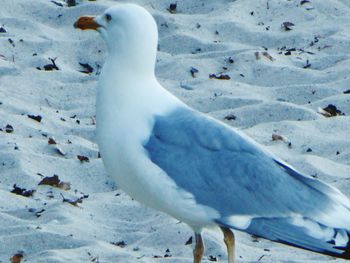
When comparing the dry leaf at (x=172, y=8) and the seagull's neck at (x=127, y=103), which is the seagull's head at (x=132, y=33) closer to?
the seagull's neck at (x=127, y=103)

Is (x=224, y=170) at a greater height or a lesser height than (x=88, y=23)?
lesser

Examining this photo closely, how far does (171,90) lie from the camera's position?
6.45 metres

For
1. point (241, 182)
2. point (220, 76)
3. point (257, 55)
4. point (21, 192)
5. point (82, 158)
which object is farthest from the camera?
point (257, 55)

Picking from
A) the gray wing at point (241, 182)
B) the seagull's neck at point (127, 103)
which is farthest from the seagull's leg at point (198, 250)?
the seagull's neck at point (127, 103)

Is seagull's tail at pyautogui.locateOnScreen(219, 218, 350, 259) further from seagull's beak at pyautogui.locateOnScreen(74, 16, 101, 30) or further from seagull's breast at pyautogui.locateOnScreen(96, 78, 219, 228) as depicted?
seagull's beak at pyautogui.locateOnScreen(74, 16, 101, 30)

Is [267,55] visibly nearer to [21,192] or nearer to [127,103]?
[21,192]

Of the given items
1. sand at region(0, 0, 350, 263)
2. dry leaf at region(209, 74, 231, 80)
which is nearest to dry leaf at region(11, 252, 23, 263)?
sand at region(0, 0, 350, 263)

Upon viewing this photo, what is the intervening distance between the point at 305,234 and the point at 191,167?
1.45ft

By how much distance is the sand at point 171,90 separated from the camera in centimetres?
485

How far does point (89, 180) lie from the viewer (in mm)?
5473

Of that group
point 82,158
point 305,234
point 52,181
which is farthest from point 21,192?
point 305,234

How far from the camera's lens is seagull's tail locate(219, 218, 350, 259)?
404cm

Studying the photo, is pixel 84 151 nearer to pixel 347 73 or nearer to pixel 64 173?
pixel 64 173

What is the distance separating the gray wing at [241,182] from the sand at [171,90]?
614mm
